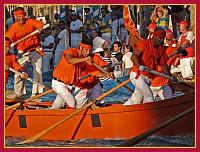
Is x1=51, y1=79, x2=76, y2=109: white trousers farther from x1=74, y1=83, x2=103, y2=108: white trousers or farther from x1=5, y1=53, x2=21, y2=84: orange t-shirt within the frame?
x1=5, y1=53, x2=21, y2=84: orange t-shirt

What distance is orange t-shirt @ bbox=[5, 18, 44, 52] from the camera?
38.6ft

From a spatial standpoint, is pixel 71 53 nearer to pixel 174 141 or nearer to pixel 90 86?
pixel 90 86

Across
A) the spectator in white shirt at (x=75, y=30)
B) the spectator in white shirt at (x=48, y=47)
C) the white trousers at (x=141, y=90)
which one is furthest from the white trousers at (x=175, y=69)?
the spectator in white shirt at (x=48, y=47)

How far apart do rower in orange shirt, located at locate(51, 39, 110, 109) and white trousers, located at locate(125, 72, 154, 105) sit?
1.53 feet

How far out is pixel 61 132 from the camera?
11734 mm

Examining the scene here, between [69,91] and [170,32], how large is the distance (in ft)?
5.30

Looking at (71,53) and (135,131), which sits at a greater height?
(71,53)

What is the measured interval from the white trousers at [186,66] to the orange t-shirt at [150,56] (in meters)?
0.27

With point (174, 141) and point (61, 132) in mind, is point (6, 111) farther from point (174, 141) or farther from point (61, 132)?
point (174, 141)

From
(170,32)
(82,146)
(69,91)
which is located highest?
(170,32)

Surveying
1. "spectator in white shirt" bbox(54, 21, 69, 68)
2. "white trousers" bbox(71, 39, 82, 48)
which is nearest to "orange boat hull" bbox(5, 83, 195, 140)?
"spectator in white shirt" bbox(54, 21, 69, 68)

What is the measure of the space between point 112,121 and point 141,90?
0.58 metres

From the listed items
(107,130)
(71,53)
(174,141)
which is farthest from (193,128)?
(71,53)

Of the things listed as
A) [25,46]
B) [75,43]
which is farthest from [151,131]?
[25,46]
